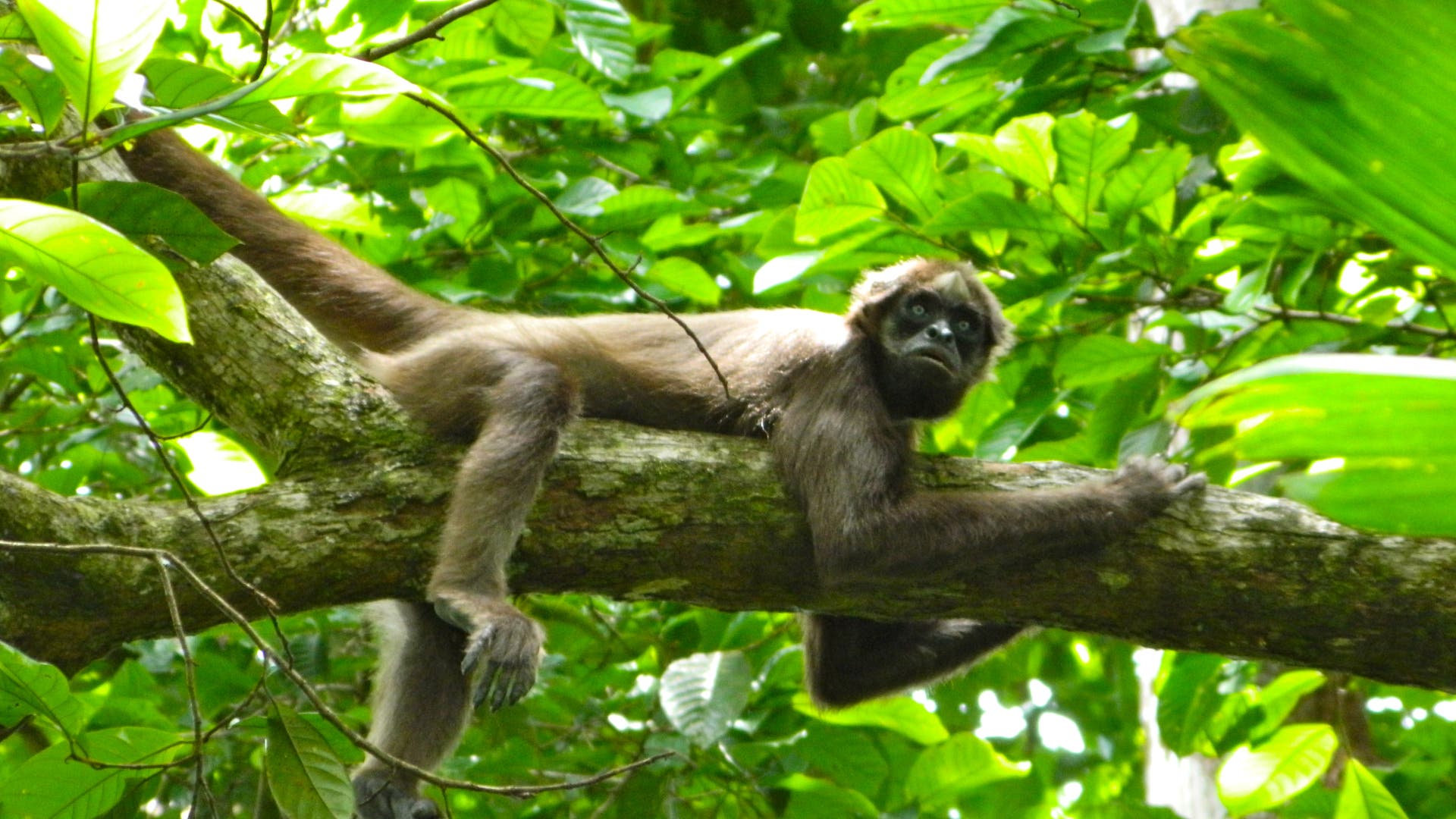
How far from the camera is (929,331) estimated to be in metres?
5.74

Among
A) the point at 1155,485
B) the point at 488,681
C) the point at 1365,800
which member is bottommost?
the point at 1365,800

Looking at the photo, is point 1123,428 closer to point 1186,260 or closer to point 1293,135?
point 1186,260

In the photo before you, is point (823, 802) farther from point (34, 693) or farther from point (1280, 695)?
point (34, 693)

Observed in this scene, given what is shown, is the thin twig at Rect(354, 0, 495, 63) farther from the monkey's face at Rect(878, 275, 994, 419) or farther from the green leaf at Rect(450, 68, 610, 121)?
the monkey's face at Rect(878, 275, 994, 419)

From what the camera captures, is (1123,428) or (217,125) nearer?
(217,125)

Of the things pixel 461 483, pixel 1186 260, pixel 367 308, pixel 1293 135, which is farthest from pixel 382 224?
pixel 1293 135

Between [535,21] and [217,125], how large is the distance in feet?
12.1

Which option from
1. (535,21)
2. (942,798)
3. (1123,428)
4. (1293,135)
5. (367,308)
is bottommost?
(942,798)

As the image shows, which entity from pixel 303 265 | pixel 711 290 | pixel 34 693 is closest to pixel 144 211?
pixel 34 693

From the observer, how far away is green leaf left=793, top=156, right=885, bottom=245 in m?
5.04

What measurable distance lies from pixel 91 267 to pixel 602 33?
13.6 ft

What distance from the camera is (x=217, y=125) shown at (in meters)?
2.96

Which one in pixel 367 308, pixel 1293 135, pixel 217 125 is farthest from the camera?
pixel 367 308

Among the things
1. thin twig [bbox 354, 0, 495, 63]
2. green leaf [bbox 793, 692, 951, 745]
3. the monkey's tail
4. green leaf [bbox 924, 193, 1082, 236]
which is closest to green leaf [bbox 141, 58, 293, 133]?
thin twig [bbox 354, 0, 495, 63]
